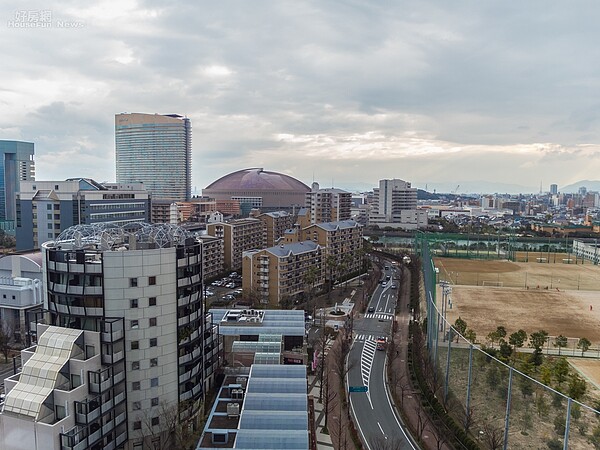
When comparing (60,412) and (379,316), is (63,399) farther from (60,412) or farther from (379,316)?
(379,316)

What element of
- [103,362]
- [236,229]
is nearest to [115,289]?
[103,362]

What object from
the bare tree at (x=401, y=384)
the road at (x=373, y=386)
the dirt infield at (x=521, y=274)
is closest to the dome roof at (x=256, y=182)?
the dirt infield at (x=521, y=274)

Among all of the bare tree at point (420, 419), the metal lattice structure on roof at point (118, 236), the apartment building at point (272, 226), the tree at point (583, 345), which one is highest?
the metal lattice structure on roof at point (118, 236)

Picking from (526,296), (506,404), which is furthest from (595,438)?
(526,296)

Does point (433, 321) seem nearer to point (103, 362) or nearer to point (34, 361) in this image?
point (103, 362)

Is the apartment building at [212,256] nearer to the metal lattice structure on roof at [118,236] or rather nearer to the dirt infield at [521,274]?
the dirt infield at [521,274]

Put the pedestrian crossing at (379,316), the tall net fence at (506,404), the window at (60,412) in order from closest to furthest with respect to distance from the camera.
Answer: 1. the tall net fence at (506,404)
2. the window at (60,412)
3. the pedestrian crossing at (379,316)
